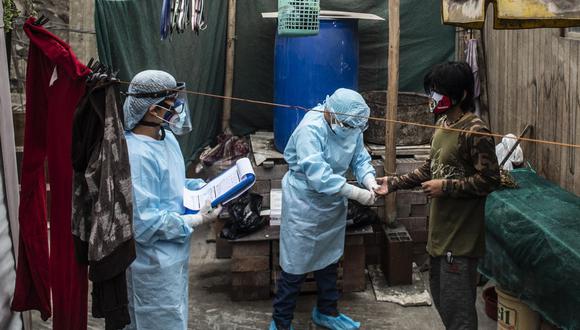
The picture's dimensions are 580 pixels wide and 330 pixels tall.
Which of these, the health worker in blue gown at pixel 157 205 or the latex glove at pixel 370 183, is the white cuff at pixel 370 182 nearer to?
the latex glove at pixel 370 183

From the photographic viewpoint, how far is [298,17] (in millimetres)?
5379

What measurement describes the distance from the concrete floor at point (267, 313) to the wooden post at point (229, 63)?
2621 millimetres

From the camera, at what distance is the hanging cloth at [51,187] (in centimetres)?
326

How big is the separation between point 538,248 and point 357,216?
6.04 feet

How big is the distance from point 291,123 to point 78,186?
3.86 meters

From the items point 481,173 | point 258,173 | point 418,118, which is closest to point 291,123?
point 258,173

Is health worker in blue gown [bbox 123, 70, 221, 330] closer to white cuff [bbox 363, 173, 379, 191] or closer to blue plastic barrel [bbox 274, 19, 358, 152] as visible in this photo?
white cuff [bbox 363, 173, 379, 191]

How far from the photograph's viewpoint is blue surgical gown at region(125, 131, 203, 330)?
139 inches

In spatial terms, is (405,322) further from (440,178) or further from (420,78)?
(420,78)

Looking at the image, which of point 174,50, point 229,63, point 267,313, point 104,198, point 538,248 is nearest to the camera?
Answer: point 104,198

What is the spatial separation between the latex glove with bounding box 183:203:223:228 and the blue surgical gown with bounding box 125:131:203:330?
53 millimetres

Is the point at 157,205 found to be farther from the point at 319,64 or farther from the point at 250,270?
the point at 319,64

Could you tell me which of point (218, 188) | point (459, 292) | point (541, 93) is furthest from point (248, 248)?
point (541, 93)

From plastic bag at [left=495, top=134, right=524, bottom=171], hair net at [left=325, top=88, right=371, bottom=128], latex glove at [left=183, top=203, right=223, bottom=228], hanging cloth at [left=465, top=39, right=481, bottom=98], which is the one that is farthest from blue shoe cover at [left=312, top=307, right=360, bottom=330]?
hanging cloth at [left=465, top=39, right=481, bottom=98]
